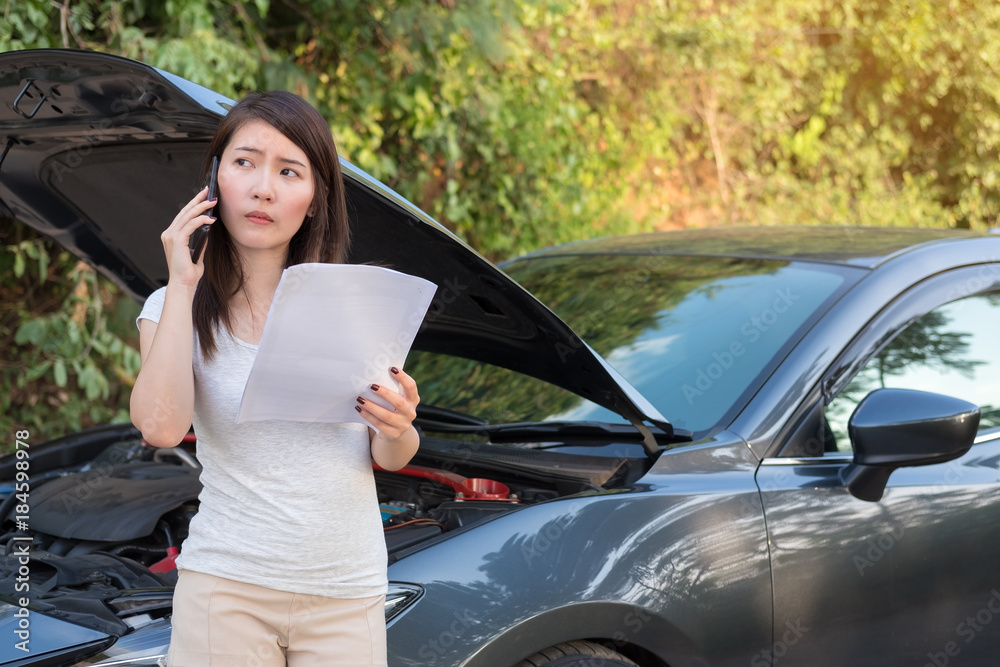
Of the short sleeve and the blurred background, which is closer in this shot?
the short sleeve

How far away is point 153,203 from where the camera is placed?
2465mm

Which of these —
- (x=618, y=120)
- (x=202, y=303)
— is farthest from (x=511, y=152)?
(x=202, y=303)

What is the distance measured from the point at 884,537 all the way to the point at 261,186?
67.5 inches

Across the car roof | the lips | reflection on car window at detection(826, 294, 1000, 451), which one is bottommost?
reflection on car window at detection(826, 294, 1000, 451)

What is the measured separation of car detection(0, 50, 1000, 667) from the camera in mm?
1899

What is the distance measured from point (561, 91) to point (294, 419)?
6.31 meters

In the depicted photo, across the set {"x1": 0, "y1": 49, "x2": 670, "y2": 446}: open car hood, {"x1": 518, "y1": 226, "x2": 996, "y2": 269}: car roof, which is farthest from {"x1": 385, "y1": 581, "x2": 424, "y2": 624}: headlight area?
{"x1": 518, "y1": 226, "x2": 996, "y2": 269}: car roof

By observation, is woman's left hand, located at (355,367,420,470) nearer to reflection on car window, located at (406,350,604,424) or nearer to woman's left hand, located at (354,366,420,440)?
woman's left hand, located at (354,366,420,440)

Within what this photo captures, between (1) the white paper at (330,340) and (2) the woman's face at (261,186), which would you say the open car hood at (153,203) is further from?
(1) the white paper at (330,340)

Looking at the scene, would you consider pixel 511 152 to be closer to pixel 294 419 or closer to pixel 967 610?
pixel 967 610

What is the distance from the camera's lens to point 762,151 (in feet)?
37.0

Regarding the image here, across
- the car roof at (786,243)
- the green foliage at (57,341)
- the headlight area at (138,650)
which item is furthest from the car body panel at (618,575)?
the green foliage at (57,341)

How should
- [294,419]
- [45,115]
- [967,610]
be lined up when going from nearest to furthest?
[294,419] < [45,115] < [967,610]

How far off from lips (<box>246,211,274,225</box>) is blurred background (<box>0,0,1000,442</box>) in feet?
9.84
